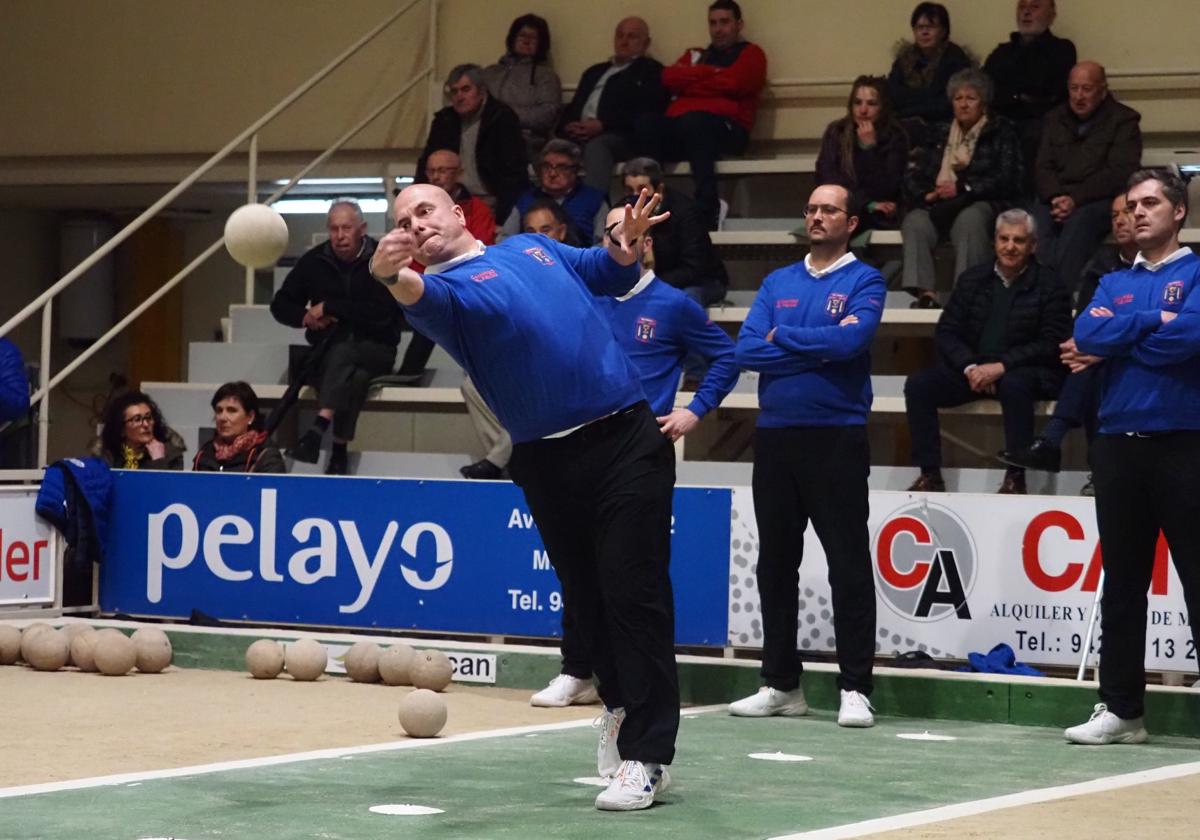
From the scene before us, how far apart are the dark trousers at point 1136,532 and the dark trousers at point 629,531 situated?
1906 mm

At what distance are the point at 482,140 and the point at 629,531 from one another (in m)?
6.89

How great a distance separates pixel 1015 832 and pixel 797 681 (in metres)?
2.52

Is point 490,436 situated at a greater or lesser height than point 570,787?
greater

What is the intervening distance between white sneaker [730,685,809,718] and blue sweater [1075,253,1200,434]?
4.99ft

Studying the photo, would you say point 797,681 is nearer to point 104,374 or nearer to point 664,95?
point 664,95

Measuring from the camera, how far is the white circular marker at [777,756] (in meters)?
5.90

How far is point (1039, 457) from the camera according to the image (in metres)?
8.62

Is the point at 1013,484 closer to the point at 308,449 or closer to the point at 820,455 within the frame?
the point at 820,455

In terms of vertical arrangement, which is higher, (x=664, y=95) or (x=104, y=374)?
(x=664, y=95)

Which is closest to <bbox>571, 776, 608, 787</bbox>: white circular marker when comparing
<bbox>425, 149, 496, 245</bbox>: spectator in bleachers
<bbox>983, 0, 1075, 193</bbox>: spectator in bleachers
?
<bbox>425, 149, 496, 245</bbox>: spectator in bleachers

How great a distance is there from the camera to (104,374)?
A: 1653 centimetres

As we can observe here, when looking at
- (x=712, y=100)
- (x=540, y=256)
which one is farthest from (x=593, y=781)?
(x=712, y=100)

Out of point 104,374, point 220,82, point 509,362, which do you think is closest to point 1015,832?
point 509,362

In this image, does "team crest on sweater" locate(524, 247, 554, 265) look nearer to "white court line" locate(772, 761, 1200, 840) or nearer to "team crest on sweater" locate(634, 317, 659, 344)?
"white court line" locate(772, 761, 1200, 840)
